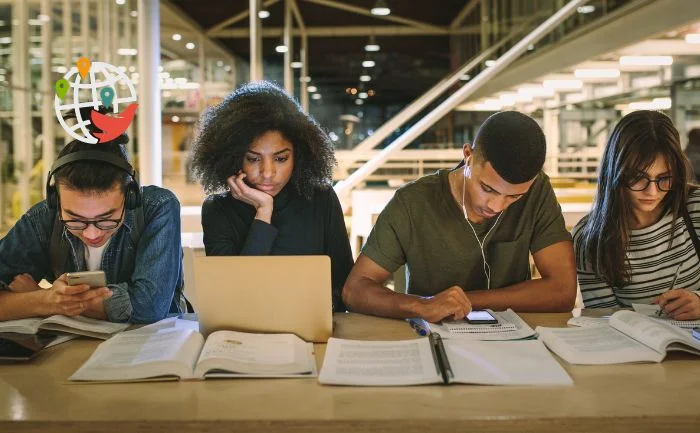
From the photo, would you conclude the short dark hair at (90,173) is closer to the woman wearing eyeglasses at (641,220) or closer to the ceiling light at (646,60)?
the woman wearing eyeglasses at (641,220)

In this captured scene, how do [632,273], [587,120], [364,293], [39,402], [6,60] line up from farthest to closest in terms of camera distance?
[587,120], [6,60], [632,273], [364,293], [39,402]

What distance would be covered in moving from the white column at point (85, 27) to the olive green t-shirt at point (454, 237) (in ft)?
13.0

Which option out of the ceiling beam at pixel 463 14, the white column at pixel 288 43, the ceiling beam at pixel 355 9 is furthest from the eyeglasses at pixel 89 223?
the ceiling beam at pixel 463 14

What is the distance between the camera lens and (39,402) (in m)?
1.26

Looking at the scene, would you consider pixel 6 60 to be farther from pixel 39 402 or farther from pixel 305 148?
pixel 39 402

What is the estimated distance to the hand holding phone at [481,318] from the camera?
1759 millimetres

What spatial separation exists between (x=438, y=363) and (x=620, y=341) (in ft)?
1.48

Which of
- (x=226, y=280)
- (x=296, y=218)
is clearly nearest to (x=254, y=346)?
(x=226, y=280)

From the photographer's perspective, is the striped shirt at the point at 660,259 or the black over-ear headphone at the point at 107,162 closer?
the black over-ear headphone at the point at 107,162

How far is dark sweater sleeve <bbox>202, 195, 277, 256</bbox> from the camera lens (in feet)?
7.16

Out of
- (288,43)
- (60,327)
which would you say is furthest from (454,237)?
(288,43)

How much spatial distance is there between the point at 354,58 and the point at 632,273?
7.66 meters

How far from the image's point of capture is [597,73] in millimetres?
8609

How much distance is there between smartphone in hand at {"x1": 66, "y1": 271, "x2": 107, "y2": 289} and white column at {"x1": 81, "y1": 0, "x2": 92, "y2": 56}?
3977mm
